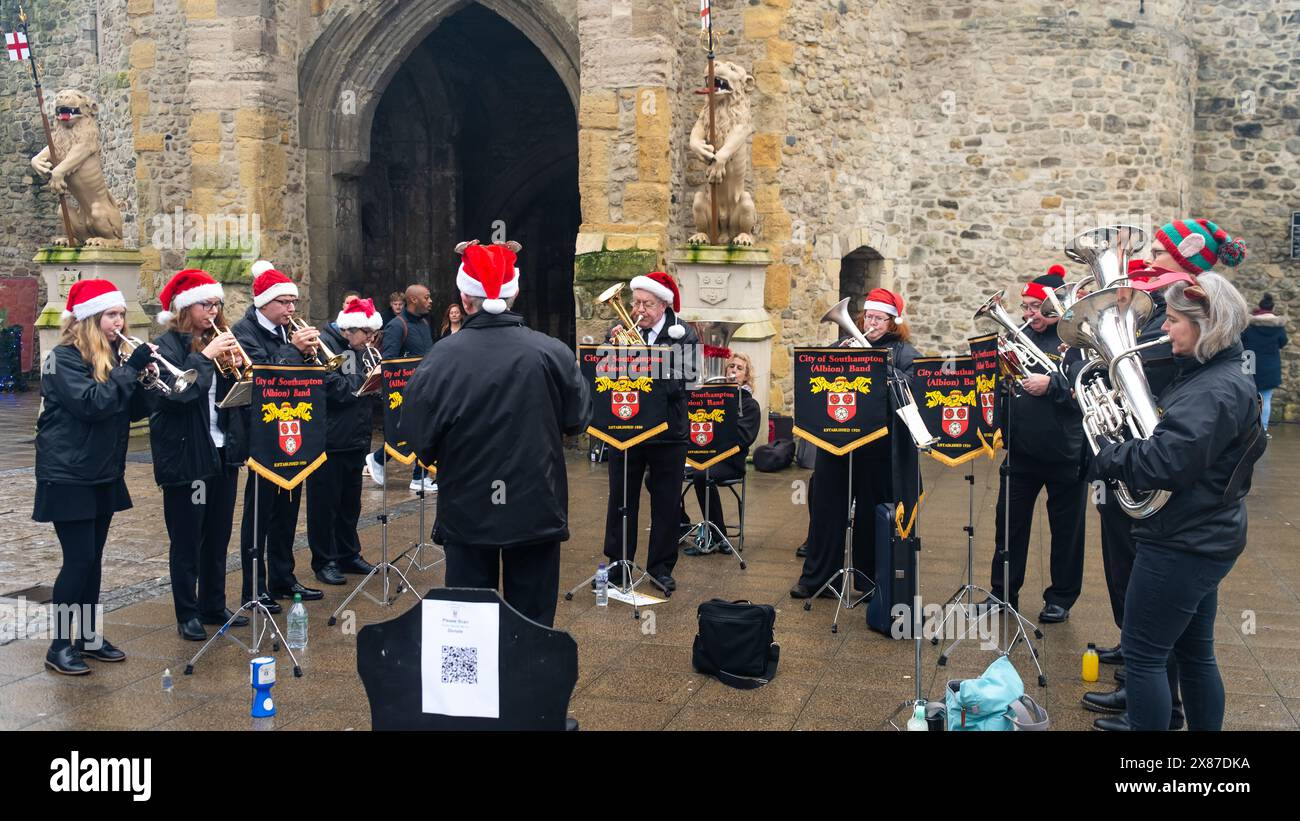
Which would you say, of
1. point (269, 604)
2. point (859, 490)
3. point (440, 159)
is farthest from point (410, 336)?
point (440, 159)

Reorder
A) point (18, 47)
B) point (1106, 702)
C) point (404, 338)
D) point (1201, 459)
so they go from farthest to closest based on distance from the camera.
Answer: point (18, 47), point (404, 338), point (1106, 702), point (1201, 459)

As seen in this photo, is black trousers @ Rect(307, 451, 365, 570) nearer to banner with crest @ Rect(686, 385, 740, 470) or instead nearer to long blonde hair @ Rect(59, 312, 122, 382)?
long blonde hair @ Rect(59, 312, 122, 382)

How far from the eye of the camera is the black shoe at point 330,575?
8.53 m

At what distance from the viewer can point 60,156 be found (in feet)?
50.1

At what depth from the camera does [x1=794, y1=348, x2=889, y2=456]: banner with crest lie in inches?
301

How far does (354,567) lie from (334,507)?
20.2 inches

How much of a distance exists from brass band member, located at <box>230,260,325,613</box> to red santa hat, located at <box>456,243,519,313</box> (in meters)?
2.28

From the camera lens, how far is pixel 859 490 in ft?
26.6

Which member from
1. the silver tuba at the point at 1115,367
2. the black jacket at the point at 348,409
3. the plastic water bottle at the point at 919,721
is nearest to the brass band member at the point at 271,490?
the black jacket at the point at 348,409

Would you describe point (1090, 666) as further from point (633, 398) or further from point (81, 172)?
point (81, 172)

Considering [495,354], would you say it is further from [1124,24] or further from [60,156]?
[1124,24]

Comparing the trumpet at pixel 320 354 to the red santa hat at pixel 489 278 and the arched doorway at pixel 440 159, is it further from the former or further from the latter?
the arched doorway at pixel 440 159

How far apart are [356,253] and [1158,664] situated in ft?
48.4

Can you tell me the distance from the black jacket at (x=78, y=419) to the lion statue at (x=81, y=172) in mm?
9593
